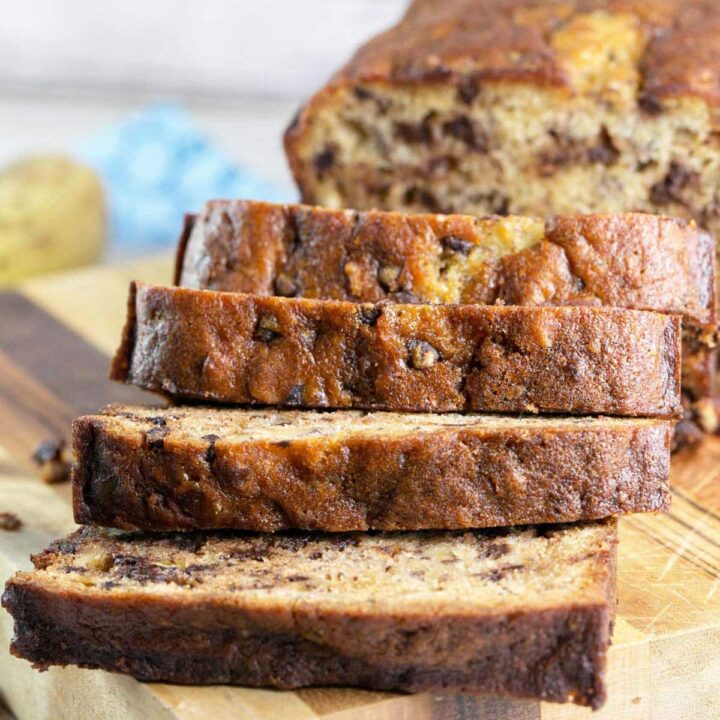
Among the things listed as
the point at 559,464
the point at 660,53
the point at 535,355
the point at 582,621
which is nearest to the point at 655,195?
the point at 660,53

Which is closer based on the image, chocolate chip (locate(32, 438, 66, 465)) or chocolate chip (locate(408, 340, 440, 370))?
chocolate chip (locate(408, 340, 440, 370))

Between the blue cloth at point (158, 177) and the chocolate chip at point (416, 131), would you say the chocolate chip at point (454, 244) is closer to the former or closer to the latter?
the chocolate chip at point (416, 131)

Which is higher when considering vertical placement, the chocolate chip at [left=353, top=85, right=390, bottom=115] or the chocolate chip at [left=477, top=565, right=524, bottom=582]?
the chocolate chip at [left=353, top=85, right=390, bottom=115]

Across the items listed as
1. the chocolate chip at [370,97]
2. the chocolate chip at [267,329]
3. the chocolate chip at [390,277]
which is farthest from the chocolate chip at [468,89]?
the chocolate chip at [267,329]

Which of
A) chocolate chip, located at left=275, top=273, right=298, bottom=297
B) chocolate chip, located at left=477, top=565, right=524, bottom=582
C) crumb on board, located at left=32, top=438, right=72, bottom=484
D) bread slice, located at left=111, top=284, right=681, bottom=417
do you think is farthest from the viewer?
crumb on board, located at left=32, top=438, right=72, bottom=484

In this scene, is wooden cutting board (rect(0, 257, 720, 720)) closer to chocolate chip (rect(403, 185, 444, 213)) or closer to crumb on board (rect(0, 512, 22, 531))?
crumb on board (rect(0, 512, 22, 531))

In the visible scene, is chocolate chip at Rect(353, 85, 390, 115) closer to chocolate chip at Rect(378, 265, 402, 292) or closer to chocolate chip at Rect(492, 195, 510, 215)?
chocolate chip at Rect(492, 195, 510, 215)

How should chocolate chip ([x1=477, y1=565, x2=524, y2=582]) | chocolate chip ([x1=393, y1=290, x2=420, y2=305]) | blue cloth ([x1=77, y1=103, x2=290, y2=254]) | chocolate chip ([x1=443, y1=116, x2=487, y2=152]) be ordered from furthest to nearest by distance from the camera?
blue cloth ([x1=77, y1=103, x2=290, y2=254]) < chocolate chip ([x1=443, y1=116, x2=487, y2=152]) < chocolate chip ([x1=393, y1=290, x2=420, y2=305]) < chocolate chip ([x1=477, y1=565, x2=524, y2=582])

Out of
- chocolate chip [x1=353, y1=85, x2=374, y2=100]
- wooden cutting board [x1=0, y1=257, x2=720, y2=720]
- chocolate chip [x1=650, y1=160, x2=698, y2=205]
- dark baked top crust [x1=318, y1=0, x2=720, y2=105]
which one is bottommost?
wooden cutting board [x1=0, y1=257, x2=720, y2=720]

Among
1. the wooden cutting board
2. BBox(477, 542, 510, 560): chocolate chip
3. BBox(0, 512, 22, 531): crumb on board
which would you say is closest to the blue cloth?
the wooden cutting board

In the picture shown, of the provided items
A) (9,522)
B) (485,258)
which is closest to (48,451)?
(9,522)
